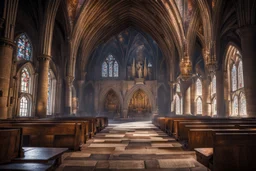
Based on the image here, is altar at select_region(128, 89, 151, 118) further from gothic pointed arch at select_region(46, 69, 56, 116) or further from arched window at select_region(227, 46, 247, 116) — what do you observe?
arched window at select_region(227, 46, 247, 116)

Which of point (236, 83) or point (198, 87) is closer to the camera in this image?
point (236, 83)

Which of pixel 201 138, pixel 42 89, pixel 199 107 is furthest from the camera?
pixel 199 107

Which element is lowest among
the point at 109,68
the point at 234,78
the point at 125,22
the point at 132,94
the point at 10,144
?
the point at 10,144

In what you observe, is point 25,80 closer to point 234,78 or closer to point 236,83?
point 236,83

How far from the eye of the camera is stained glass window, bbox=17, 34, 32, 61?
21594mm

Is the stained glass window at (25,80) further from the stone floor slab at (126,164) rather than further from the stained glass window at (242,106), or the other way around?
the stained glass window at (242,106)

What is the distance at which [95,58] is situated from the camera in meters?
39.1

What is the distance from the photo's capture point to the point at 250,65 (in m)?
13.4

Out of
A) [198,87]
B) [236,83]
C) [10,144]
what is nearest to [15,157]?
[10,144]

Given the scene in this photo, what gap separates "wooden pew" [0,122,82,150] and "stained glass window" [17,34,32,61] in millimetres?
16838

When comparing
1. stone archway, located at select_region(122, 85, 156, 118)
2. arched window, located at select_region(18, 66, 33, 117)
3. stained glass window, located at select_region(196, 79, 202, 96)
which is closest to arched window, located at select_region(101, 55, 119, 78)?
stone archway, located at select_region(122, 85, 156, 118)

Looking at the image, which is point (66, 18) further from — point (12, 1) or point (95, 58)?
point (95, 58)

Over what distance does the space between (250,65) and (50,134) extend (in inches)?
471

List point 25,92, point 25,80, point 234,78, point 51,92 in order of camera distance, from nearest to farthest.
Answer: point 25,92 < point 25,80 < point 234,78 < point 51,92
